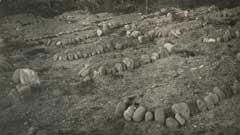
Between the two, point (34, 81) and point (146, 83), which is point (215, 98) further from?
A: point (34, 81)

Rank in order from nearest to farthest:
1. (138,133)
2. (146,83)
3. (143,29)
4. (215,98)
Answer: (138,133) → (215,98) → (146,83) → (143,29)

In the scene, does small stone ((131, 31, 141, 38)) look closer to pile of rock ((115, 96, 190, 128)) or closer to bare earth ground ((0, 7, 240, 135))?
bare earth ground ((0, 7, 240, 135))

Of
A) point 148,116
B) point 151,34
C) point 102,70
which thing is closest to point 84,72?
point 102,70

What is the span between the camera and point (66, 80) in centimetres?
806

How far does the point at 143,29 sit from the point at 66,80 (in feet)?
12.6

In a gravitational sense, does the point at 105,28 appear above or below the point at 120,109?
above

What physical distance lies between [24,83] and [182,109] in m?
3.65

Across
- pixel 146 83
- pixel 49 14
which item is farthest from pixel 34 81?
pixel 49 14

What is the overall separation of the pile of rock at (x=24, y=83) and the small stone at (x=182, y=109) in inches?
124

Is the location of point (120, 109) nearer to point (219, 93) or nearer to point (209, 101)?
point (209, 101)

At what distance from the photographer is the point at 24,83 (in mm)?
7695

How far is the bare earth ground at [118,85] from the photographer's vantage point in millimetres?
5887

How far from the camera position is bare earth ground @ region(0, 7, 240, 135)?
5.89m

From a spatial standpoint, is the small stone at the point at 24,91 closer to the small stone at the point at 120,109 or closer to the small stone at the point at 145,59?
the small stone at the point at 120,109
